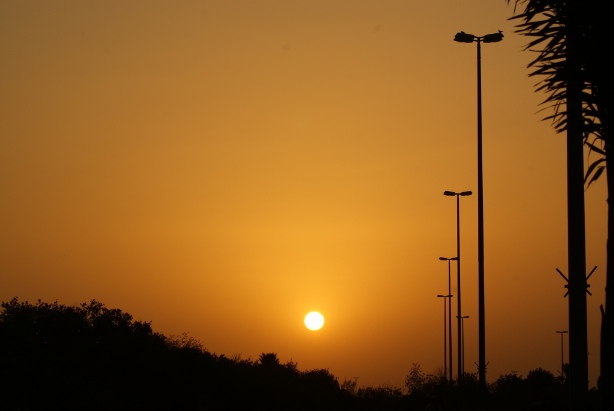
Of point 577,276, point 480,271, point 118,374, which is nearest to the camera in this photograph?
point 577,276

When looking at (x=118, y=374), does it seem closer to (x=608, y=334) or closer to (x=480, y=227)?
(x=480, y=227)

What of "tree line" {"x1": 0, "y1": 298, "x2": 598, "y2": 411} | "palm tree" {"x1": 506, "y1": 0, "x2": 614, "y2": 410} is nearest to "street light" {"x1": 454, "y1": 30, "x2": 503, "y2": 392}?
"tree line" {"x1": 0, "y1": 298, "x2": 598, "y2": 411}

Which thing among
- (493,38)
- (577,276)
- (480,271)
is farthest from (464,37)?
(577,276)

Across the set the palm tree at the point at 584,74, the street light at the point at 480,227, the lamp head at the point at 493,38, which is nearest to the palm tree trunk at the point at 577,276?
the palm tree at the point at 584,74

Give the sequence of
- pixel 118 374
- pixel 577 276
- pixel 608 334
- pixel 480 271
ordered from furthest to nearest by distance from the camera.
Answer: pixel 118 374 → pixel 480 271 → pixel 577 276 → pixel 608 334

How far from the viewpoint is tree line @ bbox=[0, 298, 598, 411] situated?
160 feet

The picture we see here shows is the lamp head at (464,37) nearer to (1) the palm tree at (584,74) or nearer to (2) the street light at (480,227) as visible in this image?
(2) the street light at (480,227)

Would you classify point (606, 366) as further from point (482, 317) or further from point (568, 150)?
point (482, 317)

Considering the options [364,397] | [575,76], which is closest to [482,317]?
[575,76]

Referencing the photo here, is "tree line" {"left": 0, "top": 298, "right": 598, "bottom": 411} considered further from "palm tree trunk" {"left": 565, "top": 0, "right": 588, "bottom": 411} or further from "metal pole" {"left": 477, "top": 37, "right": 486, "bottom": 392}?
"palm tree trunk" {"left": 565, "top": 0, "right": 588, "bottom": 411}

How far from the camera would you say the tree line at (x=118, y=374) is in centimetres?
4888

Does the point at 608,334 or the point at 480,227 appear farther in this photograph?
the point at 480,227

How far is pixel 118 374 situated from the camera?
183ft

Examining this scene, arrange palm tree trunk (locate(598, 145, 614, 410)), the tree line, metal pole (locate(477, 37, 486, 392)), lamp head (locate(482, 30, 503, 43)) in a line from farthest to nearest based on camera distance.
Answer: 1. the tree line
2. lamp head (locate(482, 30, 503, 43))
3. metal pole (locate(477, 37, 486, 392))
4. palm tree trunk (locate(598, 145, 614, 410))
